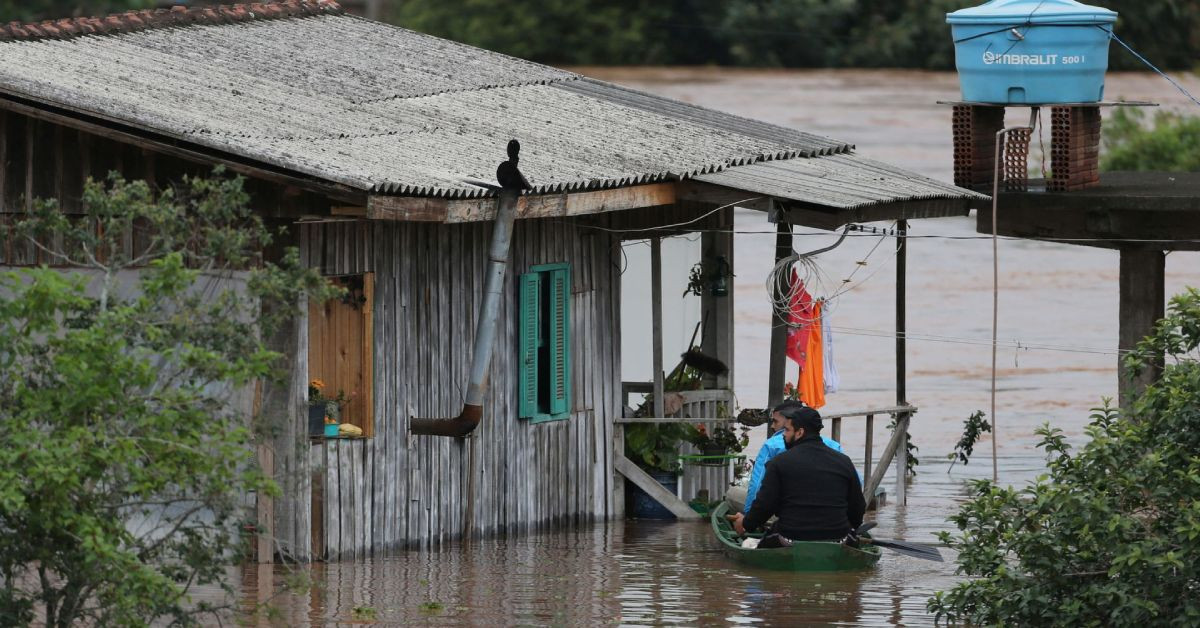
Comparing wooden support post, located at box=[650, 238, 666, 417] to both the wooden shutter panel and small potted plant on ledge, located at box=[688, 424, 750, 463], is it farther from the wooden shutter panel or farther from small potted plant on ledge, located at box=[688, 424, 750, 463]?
the wooden shutter panel

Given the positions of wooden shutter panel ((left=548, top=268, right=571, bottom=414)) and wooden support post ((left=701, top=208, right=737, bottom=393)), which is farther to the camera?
wooden support post ((left=701, top=208, right=737, bottom=393))

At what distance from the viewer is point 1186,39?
5491 centimetres

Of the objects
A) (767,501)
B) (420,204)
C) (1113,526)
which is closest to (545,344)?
(767,501)

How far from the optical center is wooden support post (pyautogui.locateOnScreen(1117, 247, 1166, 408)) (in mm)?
16375

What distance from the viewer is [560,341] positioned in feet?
51.7

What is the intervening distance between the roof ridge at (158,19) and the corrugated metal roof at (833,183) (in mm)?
4643

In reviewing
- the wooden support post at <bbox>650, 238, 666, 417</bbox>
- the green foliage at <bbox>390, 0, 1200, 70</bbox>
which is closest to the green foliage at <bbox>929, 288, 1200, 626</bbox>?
the wooden support post at <bbox>650, 238, 666, 417</bbox>

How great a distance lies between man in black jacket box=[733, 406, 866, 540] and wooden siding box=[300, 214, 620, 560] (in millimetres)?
2433

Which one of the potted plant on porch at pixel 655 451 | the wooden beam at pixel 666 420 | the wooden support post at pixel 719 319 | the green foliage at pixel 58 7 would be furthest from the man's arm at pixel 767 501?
the green foliage at pixel 58 7

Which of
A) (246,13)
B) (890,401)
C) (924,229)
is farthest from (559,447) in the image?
(924,229)

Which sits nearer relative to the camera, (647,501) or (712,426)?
(647,501)

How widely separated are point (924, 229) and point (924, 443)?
14.0m

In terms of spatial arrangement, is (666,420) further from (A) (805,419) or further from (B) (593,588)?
(B) (593,588)

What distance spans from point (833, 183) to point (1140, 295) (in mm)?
2782
